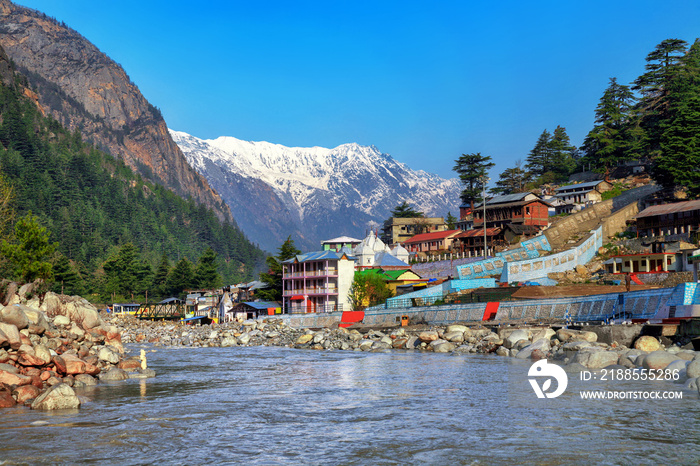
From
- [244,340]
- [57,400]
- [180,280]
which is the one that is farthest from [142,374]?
[180,280]

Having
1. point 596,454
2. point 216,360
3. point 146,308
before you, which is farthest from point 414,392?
point 146,308

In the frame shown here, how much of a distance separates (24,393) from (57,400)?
77.5 inches

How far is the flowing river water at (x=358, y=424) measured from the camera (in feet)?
53.9

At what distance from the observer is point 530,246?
81812mm

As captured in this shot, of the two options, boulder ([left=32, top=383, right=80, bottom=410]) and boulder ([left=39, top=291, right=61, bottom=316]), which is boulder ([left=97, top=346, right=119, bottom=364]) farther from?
boulder ([left=32, top=383, right=80, bottom=410])

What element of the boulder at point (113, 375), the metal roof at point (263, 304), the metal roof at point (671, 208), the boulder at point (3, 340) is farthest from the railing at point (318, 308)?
the boulder at point (3, 340)

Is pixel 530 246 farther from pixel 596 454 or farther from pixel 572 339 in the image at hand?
pixel 596 454

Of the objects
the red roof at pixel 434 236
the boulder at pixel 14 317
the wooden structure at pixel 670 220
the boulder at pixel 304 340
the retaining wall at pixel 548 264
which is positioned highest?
the red roof at pixel 434 236

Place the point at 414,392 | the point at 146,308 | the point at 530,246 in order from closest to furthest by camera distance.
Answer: the point at 414,392
the point at 530,246
the point at 146,308

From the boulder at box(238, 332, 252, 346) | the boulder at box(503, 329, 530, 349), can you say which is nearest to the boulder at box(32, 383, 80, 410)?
the boulder at box(503, 329, 530, 349)

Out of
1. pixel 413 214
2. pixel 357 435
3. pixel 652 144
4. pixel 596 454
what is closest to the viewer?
pixel 596 454

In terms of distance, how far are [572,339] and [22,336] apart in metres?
30.9

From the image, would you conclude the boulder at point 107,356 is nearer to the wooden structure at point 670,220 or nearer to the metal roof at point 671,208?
the wooden structure at point 670,220

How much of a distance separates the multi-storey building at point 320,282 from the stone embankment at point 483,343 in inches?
370
